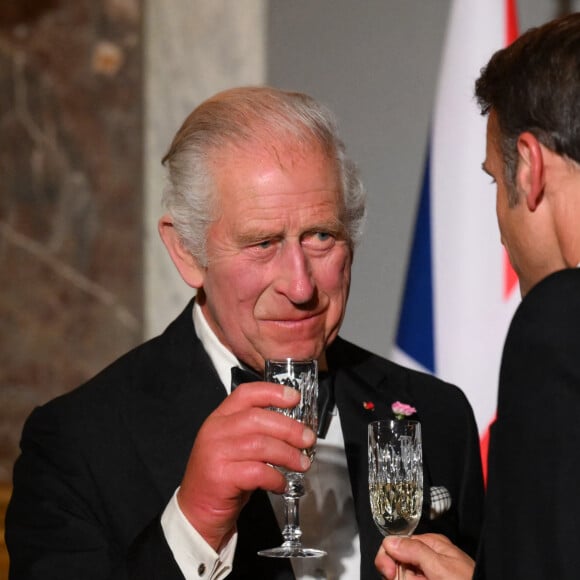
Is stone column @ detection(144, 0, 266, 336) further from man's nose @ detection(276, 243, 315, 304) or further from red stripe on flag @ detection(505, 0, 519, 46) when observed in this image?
man's nose @ detection(276, 243, 315, 304)

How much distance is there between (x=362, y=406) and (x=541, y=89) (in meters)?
0.92

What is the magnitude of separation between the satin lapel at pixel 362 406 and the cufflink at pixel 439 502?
0.14m

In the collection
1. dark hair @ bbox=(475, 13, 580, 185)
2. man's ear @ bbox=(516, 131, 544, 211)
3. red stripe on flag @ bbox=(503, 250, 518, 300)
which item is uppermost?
dark hair @ bbox=(475, 13, 580, 185)

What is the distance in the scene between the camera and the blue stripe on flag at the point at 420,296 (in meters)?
3.91

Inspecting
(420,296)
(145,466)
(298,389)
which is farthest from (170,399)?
(420,296)

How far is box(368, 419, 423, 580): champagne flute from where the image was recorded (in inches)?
82.5

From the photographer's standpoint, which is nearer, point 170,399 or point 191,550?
point 191,550

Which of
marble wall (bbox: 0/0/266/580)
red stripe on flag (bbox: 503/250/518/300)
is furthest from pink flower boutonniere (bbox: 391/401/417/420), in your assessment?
marble wall (bbox: 0/0/266/580)

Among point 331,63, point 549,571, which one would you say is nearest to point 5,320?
point 331,63

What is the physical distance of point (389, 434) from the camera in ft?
6.97

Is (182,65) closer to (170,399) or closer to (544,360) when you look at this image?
(170,399)

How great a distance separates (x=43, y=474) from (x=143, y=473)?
191 millimetres

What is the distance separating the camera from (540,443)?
1589 millimetres

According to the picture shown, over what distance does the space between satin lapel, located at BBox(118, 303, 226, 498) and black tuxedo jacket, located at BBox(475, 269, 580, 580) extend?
928mm
